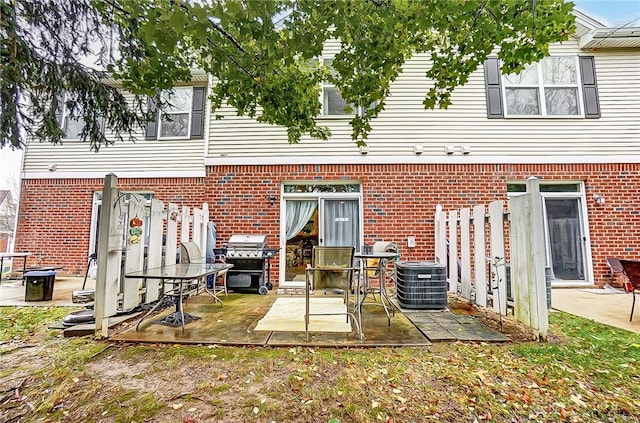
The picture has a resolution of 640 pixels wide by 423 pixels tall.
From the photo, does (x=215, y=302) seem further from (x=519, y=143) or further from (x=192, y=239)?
(x=519, y=143)

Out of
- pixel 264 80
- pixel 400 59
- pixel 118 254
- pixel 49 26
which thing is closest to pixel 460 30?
pixel 400 59

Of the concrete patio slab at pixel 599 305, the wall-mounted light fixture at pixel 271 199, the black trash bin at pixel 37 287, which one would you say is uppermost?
the wall-mounted light fixture at pixel 271 199

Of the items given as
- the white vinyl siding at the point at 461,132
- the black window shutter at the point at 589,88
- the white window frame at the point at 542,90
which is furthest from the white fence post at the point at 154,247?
the black window shutter at the point at 589,88

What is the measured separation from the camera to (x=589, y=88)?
690cm

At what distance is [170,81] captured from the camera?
3551 millimetres

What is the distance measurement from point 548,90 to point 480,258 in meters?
4.97

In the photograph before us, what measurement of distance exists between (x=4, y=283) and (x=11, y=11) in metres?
6.22

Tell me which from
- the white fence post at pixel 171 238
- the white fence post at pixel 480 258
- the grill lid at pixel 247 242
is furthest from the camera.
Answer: the grill lid at pixel 247 242

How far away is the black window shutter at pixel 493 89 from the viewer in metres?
6.93

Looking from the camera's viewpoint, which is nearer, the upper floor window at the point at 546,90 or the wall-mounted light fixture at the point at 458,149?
the wall-mounted light fixture at the point at 458,149

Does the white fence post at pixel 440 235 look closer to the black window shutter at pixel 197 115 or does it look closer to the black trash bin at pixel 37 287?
the black window shutter at pixel 197 115

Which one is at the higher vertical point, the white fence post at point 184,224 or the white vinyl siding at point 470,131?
the white vinyl siding at point 470,131

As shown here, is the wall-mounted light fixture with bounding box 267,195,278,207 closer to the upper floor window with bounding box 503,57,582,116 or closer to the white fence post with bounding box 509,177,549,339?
the white fence post with bounding box 509,177,549,339

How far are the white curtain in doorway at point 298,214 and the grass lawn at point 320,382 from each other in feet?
12.7
